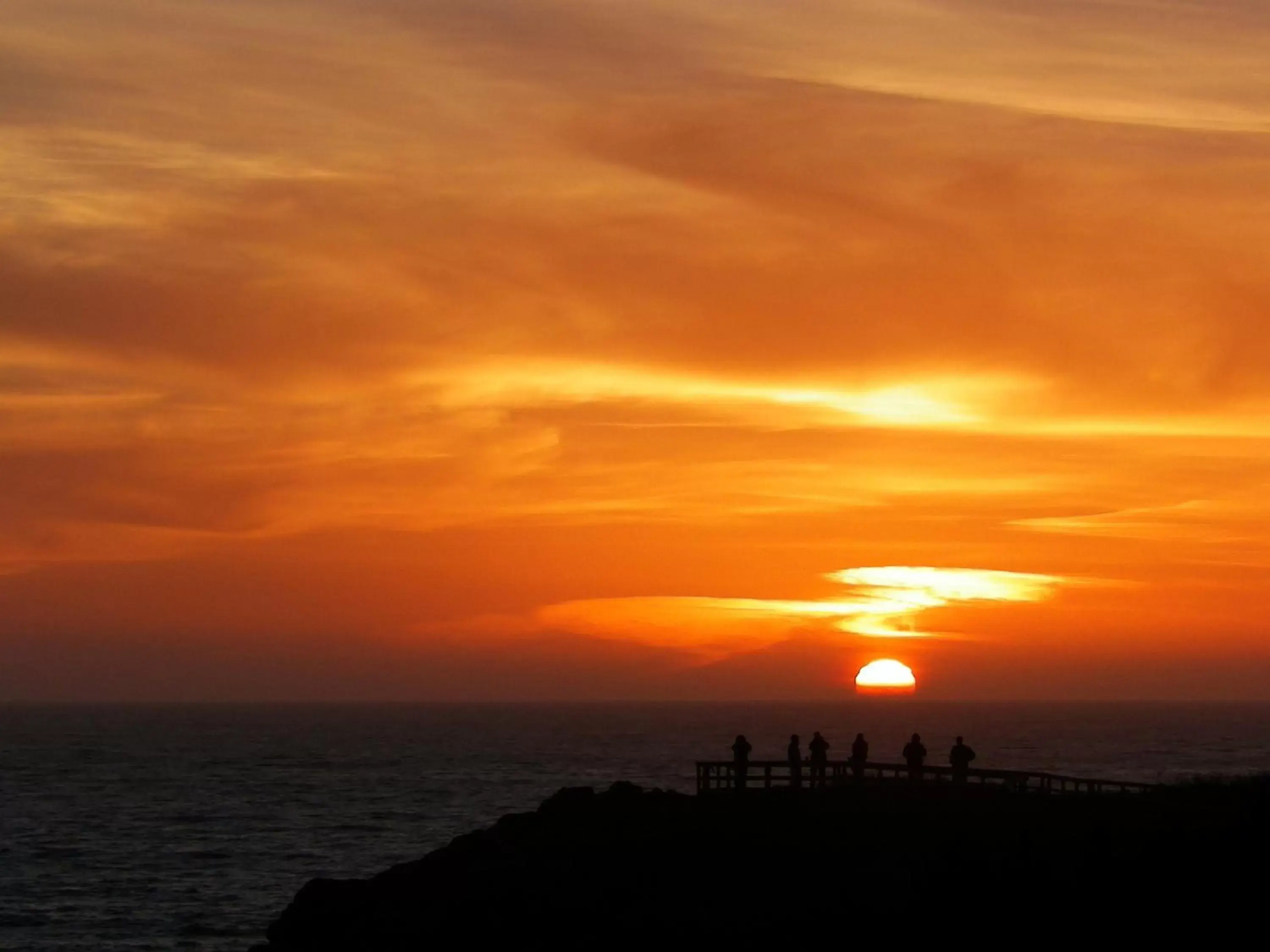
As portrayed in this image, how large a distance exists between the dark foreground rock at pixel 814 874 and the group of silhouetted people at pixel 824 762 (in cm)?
105

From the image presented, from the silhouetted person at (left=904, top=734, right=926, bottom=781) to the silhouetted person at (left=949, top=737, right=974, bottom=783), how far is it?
0.74 m

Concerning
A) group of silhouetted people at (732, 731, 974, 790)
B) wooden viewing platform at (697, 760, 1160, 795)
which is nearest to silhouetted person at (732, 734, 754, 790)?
group of silhouetted people at (732, 731, 974, 790)

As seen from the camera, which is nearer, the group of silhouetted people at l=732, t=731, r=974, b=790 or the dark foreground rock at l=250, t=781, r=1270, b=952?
the dark foreground rock at l=250, t=781, r=1270, b=952

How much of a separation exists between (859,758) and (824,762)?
156cm

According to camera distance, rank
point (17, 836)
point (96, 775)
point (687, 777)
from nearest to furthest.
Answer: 1. point (17, 836)
2. point (687, 777)
3. point (96, 775)

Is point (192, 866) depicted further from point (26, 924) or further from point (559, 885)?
point (559, 885)

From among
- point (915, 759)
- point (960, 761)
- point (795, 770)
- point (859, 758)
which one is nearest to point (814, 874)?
point (915, 759)

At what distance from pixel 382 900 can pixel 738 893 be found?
955cm

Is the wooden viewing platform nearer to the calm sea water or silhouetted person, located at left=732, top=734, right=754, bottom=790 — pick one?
silhouetted person, located at left=732, top=734, right=754, bottom=790

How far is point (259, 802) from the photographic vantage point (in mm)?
104500

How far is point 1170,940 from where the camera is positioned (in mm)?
27594

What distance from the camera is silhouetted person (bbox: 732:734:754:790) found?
43.8 meters

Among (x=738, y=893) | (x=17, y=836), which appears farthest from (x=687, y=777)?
(x=738, y=893)

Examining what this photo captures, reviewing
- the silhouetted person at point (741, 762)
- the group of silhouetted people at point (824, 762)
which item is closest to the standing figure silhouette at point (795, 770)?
the group of silhouetted people at point (824, 762)
